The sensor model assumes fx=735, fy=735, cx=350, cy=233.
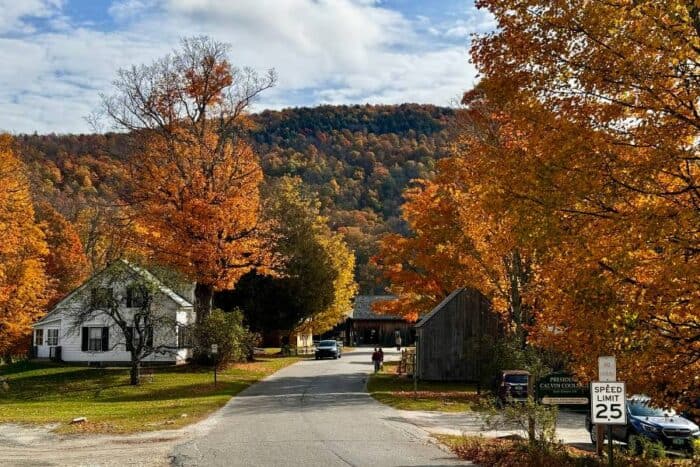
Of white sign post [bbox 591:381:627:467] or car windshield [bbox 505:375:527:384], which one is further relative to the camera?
car windshield [bbox 505:375:527:384]

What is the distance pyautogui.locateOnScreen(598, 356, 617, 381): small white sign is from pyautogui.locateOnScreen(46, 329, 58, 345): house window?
4596cm

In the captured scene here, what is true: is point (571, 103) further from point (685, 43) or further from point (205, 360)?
point (205, 360)

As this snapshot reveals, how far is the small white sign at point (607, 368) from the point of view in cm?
1152

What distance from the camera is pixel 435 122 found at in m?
158

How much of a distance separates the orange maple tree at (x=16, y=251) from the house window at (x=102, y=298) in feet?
17.4

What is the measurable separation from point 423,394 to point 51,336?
30.8m

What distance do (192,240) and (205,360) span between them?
8.03 meters

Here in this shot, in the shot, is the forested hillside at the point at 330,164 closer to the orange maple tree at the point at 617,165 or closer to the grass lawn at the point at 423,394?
the grass lawn at the point at 423,394

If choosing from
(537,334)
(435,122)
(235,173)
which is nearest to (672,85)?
(537,334)

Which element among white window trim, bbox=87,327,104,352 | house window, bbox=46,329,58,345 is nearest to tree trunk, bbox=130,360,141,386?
white window trim, bbox=87,327,104,352

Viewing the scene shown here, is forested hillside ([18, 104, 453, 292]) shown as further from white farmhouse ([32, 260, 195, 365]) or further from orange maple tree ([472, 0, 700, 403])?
orange maple tree ([472, 0, 700, 403])

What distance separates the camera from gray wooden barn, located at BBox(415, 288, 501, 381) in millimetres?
36562

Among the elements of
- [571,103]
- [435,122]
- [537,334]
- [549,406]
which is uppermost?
[435,122]

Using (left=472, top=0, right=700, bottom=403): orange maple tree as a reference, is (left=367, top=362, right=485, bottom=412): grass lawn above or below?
below
